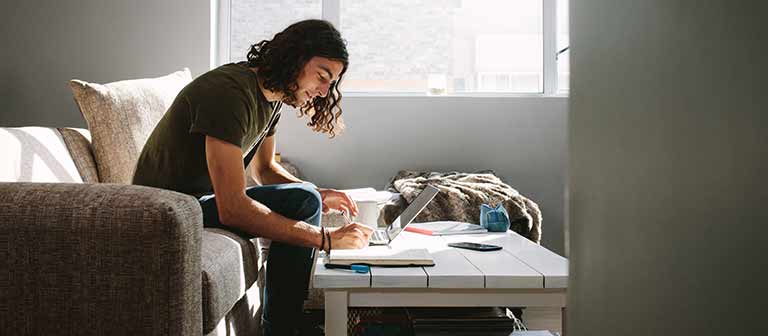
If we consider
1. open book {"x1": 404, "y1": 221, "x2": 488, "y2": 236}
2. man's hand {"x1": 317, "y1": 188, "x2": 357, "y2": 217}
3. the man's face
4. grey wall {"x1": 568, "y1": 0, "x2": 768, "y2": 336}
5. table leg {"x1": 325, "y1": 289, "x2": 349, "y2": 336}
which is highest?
the man's face

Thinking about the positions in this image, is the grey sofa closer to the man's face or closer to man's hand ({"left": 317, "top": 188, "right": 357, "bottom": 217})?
the man's face

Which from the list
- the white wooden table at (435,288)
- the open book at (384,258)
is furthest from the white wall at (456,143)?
the white wooden table at (435,288)

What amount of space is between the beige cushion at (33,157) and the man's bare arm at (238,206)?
A: 21.2 inches

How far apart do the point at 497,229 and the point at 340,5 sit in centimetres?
189

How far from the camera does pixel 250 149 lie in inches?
74.4

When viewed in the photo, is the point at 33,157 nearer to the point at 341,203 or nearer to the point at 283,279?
the point at 283,279

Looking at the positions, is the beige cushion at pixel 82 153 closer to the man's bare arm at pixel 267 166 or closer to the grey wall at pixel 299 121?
the man's bare arm at pixel 267 166

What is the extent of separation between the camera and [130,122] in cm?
210

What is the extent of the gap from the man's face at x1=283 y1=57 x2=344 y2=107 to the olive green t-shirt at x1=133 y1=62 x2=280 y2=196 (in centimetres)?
9

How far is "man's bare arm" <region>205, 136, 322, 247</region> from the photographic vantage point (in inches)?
56.3

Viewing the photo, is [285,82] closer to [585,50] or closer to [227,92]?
[227,92]

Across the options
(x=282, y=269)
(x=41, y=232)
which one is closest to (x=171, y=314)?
(x=41, y=232)

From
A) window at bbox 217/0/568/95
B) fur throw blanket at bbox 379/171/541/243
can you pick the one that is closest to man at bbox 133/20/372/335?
fur throw blanket at bbox 379/171/541/243

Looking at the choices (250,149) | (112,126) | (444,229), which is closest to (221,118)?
(250,149)
